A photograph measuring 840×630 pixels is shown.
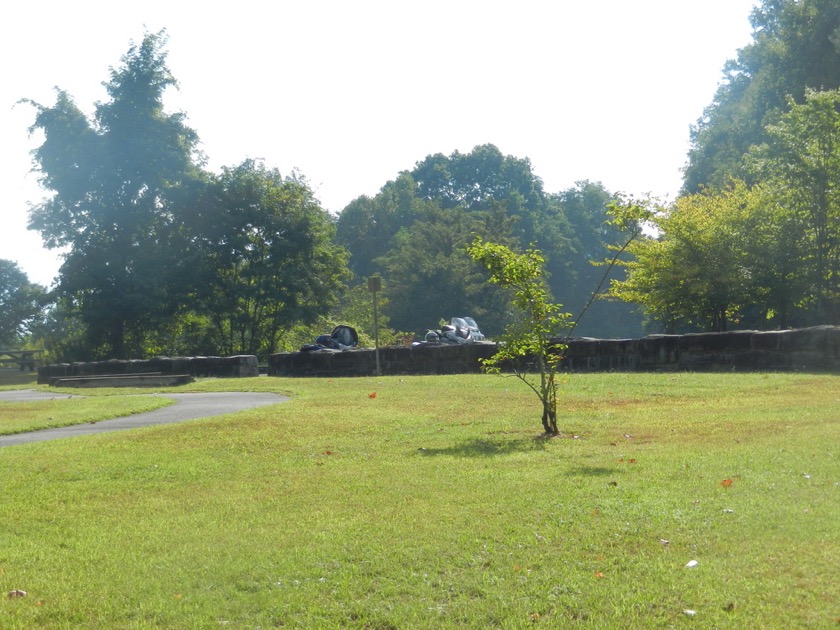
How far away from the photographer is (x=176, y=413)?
49.8 ft

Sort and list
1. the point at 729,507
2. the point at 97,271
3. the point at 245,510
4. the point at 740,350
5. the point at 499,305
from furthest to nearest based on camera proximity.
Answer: the point at 499,305, the point at 97,271, the point at 740,350, the point at 245,510, the point at 729,507

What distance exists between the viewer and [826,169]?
75.1ft

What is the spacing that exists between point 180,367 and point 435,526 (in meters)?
22.9

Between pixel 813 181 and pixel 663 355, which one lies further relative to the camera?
pixel 813 181

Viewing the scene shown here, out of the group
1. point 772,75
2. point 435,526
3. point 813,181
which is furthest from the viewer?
point 772,75

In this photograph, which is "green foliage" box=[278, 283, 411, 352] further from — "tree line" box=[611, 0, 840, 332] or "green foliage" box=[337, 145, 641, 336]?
"tree line" box=[611, 0, 840, 332]

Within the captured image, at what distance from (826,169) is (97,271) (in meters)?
30.4

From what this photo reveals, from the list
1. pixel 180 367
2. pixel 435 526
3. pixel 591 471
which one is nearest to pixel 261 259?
pixel 180 367

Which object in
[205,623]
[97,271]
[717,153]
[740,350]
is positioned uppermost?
[717,153]

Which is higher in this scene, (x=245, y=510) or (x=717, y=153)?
(x=717, y=153)

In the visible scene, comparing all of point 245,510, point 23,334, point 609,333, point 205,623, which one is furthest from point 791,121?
point 609,333

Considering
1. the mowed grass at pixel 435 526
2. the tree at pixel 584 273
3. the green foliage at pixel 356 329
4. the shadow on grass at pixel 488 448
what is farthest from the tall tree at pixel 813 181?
the tree at pixel 584 273

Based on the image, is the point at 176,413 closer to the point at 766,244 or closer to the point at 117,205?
the point at 766,244

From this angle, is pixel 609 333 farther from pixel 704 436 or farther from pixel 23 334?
pixel 704 436
